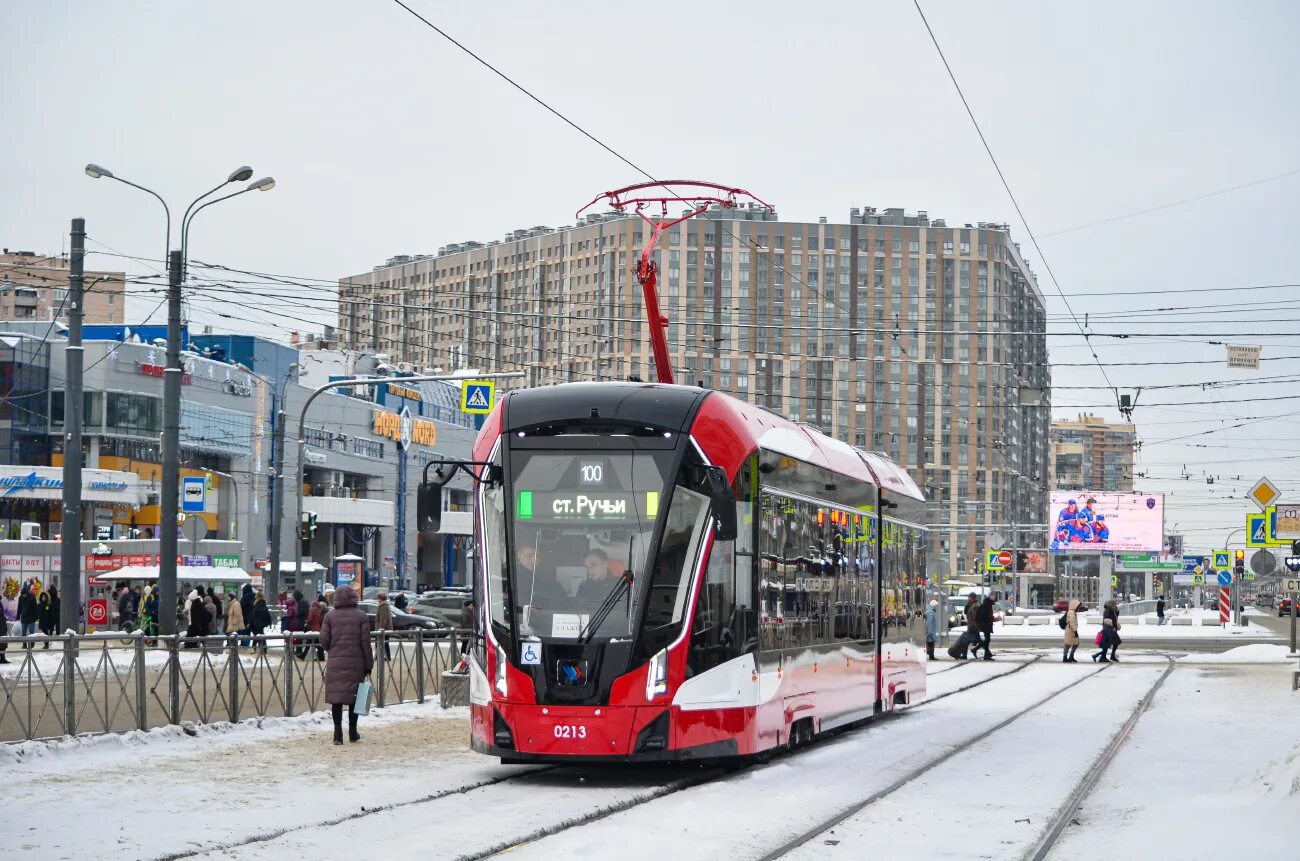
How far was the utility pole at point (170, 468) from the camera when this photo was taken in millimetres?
28375

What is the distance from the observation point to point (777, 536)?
52.6ft

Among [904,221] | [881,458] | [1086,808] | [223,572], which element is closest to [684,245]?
[904,221]

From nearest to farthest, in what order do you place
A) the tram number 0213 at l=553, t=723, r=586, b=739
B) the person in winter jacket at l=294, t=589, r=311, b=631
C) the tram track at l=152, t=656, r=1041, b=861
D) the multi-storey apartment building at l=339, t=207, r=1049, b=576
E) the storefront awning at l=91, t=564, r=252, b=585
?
the tram track at l=152, t=656, r=1041, b=861
the tram number 0213 at l=553, t=723, r=586, b=739
the person in winter jacket at l=294, t=589, r=311, b=631
the storefront awning at l=91, t=564, r=252, b=585
the multi-storey apartment building at l=339, t=207, r=1049, b=576

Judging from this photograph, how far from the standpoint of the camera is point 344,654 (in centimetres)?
1784

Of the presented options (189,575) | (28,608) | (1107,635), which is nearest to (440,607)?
(189,575)

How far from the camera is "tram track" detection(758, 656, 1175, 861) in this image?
11.0 metres

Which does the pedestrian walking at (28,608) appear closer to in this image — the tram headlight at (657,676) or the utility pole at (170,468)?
the utility pole at (170,468)

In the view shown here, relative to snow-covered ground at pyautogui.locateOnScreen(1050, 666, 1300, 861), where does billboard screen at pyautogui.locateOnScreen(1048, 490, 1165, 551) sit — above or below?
above

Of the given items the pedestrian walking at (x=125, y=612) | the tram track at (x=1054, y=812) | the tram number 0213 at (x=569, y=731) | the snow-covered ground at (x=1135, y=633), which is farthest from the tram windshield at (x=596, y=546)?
the snow-covered ground at (x=1135, y=633)

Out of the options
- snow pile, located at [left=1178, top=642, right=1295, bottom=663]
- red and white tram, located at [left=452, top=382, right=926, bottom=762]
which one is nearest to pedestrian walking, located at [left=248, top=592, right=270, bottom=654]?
snow pile, located at [left=1178, top=642, right=1295, bottom=663]

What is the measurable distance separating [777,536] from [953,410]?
15114 centimetres

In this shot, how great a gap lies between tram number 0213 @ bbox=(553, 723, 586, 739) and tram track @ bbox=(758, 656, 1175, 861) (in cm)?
222

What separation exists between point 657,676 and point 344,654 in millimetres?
4988

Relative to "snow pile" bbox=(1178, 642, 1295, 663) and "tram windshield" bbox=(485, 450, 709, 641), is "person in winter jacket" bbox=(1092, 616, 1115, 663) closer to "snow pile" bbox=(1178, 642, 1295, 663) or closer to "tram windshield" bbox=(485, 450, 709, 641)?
"snow pile" bbox=(1178, 642, 1295, 663)
